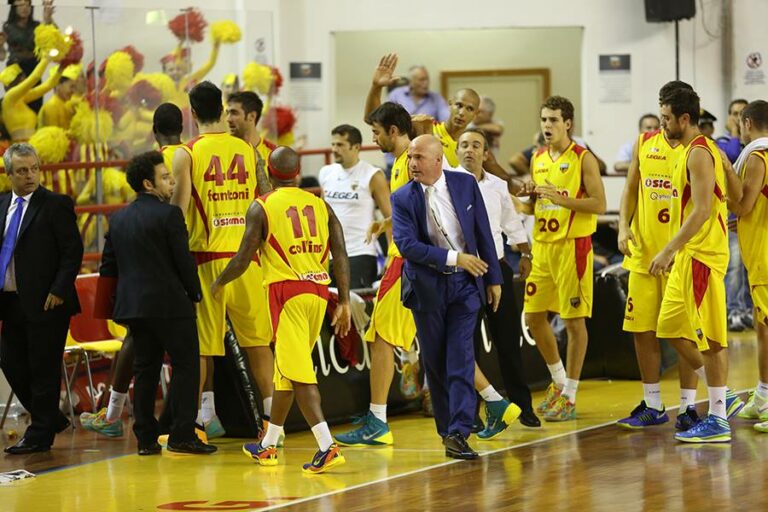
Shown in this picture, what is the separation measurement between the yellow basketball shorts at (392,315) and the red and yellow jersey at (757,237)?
2135 mm

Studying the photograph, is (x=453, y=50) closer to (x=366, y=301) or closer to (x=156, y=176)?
(x=366, y=301)

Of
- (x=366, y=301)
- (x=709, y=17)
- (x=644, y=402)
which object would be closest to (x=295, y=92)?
(x=709, y=17)

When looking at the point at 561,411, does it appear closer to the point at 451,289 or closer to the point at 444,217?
the point at 451,289

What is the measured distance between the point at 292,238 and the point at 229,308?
1057 mm

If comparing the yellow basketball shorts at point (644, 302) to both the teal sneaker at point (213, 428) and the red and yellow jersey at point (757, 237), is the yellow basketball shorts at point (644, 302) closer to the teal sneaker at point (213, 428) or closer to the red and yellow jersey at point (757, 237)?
the red and yellow jersey at point (757, 237)

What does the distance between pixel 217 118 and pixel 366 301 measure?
1.80 meters

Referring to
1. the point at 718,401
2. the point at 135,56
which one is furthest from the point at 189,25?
the point at 718,401

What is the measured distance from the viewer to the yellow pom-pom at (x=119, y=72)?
1302 centimetres

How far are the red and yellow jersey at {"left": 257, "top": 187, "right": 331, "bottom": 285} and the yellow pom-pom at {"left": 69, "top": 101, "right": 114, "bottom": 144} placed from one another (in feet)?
16.7

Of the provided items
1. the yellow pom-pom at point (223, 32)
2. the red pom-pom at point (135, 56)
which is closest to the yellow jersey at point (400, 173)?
the red pom-pom at point (135, 56)

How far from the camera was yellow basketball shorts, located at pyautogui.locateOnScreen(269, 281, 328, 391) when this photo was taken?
26.3 feet

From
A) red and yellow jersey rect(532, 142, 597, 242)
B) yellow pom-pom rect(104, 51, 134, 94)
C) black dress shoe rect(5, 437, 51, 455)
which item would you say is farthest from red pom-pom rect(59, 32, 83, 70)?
red and yellow jersey rect(532, 142, 597, 242)

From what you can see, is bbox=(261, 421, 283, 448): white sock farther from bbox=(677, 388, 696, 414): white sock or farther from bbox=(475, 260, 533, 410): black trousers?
bbox=(677, 388, 696, 414): white sock

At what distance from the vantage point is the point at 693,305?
8.41 m
